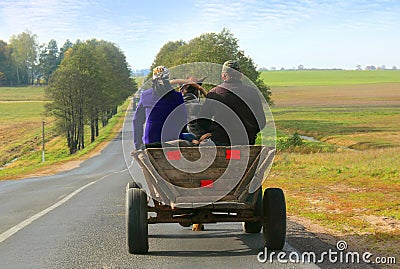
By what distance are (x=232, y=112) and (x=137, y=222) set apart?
186 cm

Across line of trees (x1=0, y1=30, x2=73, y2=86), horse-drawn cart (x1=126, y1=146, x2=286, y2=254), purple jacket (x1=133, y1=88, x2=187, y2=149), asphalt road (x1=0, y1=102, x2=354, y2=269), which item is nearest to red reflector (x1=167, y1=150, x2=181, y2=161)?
horse-drawn cart (x1=126, y1=146, x2=286, y2=254)

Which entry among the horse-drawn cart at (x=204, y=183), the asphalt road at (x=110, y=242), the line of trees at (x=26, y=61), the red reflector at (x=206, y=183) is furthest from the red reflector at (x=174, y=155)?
the line of trees at (x=26, y=61)

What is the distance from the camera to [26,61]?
525 ft

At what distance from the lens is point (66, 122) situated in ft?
209

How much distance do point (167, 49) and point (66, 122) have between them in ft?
199

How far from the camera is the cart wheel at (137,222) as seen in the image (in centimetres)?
683

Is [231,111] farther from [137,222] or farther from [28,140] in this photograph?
[28,140]

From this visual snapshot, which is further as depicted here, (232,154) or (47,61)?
(47,61)

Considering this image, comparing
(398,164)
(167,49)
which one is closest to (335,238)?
(398,164)

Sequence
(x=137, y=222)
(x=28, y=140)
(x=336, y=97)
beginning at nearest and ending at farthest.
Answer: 1. (x=137, y=222)
2. (x=28, y=140)
3. (x=336, y=97)

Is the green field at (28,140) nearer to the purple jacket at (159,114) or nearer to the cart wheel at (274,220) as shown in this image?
the purple jacket at (159,114)

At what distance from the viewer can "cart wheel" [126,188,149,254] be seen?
6832 mm

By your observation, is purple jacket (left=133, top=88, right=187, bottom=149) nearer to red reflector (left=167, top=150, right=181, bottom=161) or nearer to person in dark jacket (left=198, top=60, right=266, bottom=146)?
person in dark jacket (left=198, top=60, right=266, bottom=146)

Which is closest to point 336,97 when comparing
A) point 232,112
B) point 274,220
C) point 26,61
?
point 26,61
